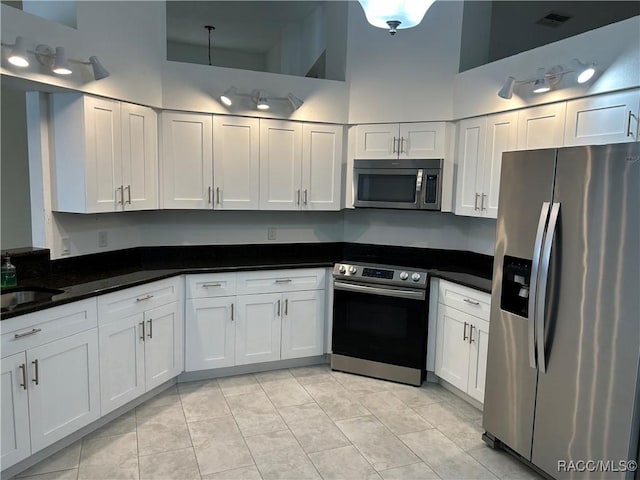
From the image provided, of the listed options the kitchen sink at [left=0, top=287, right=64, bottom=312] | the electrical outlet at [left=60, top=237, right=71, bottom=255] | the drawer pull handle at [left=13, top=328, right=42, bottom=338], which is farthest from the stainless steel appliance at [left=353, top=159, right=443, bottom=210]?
the drawer pull handle at [left=13, top=328, right=42, bottom=338]

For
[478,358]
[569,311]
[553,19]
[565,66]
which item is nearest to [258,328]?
[478,358]

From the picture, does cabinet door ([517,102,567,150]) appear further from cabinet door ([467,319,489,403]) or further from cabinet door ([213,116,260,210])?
cabinet door ([213,116,260,210])

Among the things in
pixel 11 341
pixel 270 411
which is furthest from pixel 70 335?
pixel 270 411

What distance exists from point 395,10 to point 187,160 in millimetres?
2214

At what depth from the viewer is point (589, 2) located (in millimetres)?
3961

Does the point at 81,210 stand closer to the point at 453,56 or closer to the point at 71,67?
the point at 71,67

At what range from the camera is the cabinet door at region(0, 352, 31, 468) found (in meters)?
2.22

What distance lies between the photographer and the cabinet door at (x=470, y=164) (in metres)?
3.44

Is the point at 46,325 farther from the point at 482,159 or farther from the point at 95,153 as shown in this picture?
the point at 482,159

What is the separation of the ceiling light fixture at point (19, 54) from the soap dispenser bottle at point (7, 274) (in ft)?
3.74

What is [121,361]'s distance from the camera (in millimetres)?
2939

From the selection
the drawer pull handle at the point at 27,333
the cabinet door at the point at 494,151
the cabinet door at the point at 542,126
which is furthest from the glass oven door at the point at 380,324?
the drawer pull handle at the point at 27,333

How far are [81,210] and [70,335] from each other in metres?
0.87

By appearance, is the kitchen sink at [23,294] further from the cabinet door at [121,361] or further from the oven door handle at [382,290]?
the oven door handle at [382,290]
